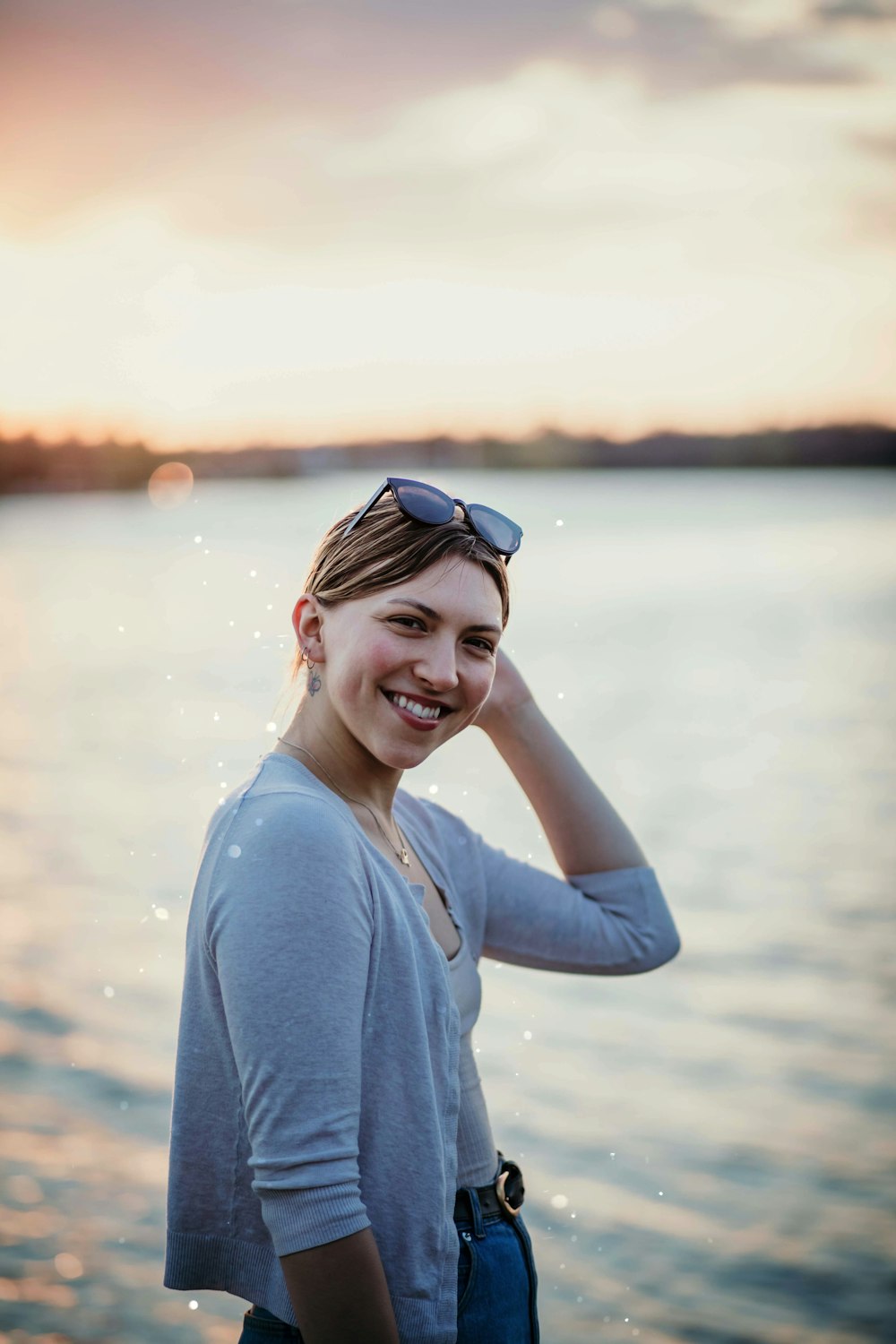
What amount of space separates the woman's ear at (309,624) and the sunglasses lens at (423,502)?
211 mm

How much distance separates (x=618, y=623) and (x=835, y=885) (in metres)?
23.0

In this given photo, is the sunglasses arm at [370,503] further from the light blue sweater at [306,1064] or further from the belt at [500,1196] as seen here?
the belt at [500,1196]

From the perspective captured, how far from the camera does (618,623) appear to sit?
111 feet

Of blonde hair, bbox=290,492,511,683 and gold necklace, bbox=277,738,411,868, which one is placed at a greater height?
blonde hair, bbox=290,492,511,683

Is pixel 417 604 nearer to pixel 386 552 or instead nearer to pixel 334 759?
pixel 386 552

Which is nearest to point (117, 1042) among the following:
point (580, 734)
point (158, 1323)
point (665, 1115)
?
point (158, 1323)

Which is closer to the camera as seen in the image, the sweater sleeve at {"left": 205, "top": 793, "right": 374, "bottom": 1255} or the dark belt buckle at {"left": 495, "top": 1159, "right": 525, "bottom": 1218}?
the sweater sleeve at {"left": 205, "top": 793, "right": 374, "bottom": 1255}

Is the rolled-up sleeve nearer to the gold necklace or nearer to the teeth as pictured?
the gold necklace

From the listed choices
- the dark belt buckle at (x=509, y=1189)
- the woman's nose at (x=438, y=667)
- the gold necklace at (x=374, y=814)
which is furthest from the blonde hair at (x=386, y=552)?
the dark belt buckle at (x=509, y=1189)

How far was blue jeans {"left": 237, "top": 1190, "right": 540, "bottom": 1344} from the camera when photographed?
1.76m

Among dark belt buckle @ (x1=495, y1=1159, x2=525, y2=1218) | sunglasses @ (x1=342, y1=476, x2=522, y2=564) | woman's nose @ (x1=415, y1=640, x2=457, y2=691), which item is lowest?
dark belt buckle @ (x1=495, y1=1159, x2=525, y2=1218)

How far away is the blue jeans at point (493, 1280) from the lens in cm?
176

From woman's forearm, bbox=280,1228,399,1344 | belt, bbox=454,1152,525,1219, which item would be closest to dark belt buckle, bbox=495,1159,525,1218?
belt, bbox=454,1152,525,1219

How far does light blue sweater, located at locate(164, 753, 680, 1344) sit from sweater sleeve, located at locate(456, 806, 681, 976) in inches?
23.9
